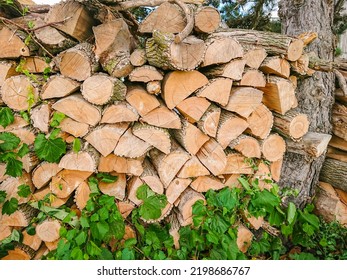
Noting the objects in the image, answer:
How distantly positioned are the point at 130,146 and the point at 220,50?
29.8 inches

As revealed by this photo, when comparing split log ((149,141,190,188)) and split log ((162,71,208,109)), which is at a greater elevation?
split log ((162,71,208,109))

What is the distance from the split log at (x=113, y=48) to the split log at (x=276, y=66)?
2.75 feet

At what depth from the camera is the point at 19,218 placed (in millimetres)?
1993

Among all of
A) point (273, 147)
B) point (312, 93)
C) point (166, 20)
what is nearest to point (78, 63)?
point (166, 20)

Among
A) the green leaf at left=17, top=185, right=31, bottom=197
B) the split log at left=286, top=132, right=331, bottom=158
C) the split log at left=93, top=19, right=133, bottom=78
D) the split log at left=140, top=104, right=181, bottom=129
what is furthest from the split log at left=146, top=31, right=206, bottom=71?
the green leaf at left=17, top=185, right=31, bottom=197

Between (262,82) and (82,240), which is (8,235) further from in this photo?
(262,82)

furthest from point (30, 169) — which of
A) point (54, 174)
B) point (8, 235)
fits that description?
point (8, 235)

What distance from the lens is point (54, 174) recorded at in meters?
1.92

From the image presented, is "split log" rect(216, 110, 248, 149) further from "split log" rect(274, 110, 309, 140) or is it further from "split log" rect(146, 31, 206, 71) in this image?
"split log" rect(146, 31, 206, 71)

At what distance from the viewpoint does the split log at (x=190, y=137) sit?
6.16ft

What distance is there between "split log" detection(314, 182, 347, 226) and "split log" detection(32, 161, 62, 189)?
6.42 feet

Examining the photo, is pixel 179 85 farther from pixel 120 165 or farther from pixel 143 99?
pixel 120 165

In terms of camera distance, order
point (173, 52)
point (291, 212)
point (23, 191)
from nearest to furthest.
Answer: point (173, 52)
point (23, 191)
point (291, 212)

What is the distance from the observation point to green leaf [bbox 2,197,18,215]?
1.91 meters
